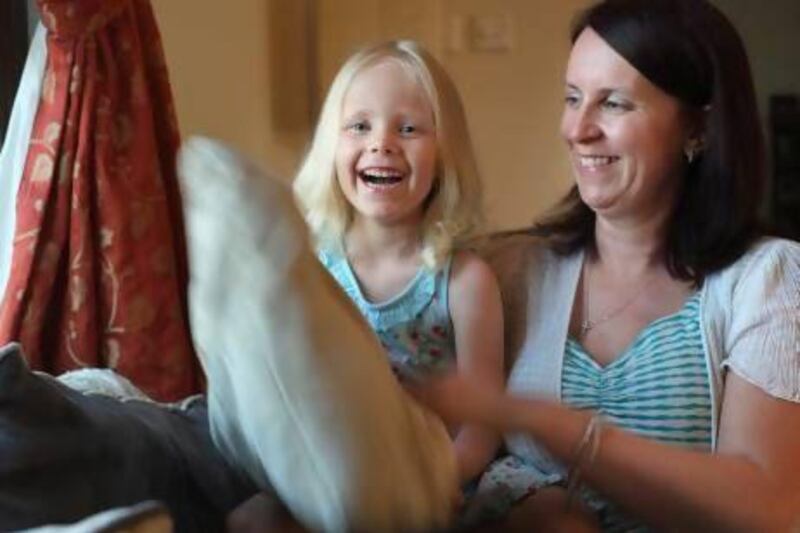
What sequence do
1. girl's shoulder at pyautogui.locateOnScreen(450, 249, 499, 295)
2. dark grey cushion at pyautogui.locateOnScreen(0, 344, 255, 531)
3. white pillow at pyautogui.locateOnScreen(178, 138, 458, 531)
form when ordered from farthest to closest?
girl's shoulder at pyautogui.locateOnScreen(450, 249, 499, 295) < dark grey cushion at pyautogui.locateOnScreen(0, 344, 255, 531) < white pillow at pyautogui.locateOnScreen(178, 138, 458, 531)

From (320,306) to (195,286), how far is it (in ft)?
0.27

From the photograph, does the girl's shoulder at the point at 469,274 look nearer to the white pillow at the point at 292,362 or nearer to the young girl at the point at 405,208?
the young girl at the point at 405,208

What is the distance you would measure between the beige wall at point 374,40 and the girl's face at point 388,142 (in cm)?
51

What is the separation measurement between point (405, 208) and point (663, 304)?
331 mm

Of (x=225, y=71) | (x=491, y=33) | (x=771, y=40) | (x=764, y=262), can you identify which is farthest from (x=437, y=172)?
(x=771, y=40)

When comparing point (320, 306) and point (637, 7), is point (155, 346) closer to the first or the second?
point (637, 7)

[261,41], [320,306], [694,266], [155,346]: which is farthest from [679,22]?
[261,41]

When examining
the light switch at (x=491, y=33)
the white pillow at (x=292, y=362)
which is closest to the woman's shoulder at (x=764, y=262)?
the white pillow at (x=292, y=362)

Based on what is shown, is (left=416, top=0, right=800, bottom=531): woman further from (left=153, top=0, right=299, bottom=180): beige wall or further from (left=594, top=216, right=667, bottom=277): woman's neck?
(left=153, top=0, right=299, bottom=180): beige wall

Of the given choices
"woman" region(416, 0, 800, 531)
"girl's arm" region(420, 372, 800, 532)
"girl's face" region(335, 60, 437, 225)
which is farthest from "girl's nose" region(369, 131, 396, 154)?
"girl's arm" region(420, 372, 800, 532)

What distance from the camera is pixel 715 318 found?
4.00 ft

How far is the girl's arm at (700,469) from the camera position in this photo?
1045 millimetres

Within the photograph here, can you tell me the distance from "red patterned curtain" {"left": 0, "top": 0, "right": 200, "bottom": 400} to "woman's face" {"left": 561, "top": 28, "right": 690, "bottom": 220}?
0.66 m

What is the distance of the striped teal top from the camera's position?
120cm
